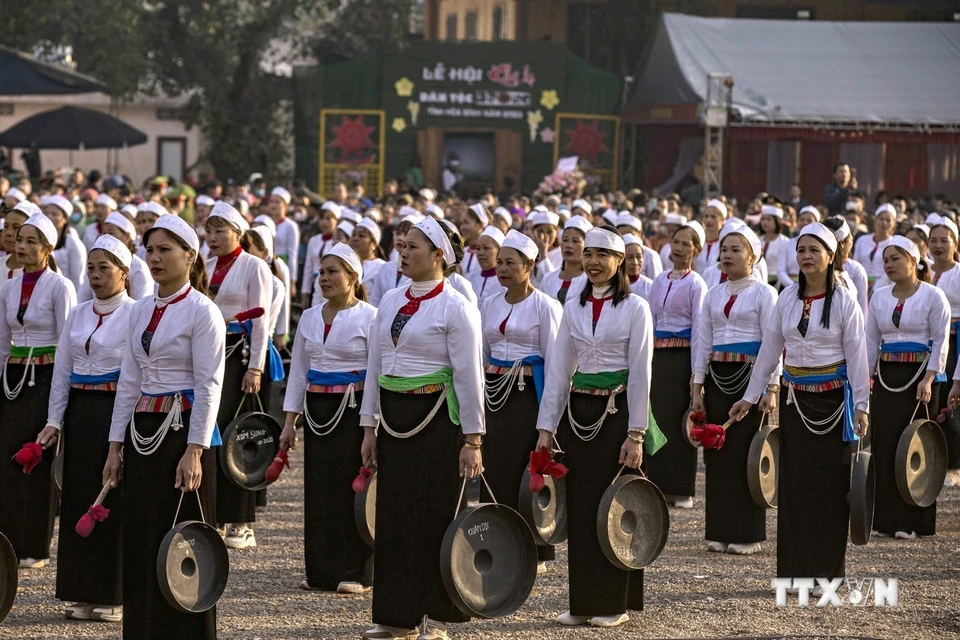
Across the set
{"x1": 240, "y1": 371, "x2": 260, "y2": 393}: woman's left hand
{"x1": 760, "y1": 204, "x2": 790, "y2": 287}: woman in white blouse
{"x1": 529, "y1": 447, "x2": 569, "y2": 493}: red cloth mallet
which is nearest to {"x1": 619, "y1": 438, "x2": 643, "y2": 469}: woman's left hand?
{"x1": 529, "y1": 447, "x2": 569, "y2": 493}: red cloth mallet

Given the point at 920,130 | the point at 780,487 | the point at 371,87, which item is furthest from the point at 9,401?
the point at 371,87

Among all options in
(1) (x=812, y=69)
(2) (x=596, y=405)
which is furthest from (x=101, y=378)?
(1) (x=812, y=69)

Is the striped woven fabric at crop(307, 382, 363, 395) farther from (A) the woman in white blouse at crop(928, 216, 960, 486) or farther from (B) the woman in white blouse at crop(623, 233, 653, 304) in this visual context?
(A) the woman in white blouse at crop(928, 216, 960, 486)

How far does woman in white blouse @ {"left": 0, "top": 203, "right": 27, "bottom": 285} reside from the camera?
9.48 meters

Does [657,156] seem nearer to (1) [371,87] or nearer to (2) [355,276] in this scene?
(1) [371,87]

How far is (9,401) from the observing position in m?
8.67

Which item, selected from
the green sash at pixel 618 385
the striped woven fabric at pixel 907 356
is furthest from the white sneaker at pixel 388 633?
the striped woven fabric at pixel 907 356

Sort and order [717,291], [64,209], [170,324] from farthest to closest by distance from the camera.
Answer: [64,209], [717,291], [170,324]

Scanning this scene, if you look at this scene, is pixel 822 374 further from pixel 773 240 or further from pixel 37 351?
pixel 773 240

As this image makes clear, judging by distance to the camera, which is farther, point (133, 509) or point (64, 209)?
point (64, 209)

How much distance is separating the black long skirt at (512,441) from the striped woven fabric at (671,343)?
234 centimetres

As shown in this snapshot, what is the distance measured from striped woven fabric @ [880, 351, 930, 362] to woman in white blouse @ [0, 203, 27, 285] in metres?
5.55

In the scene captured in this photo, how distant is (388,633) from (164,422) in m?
1.44

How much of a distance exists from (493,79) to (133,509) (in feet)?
90.1
